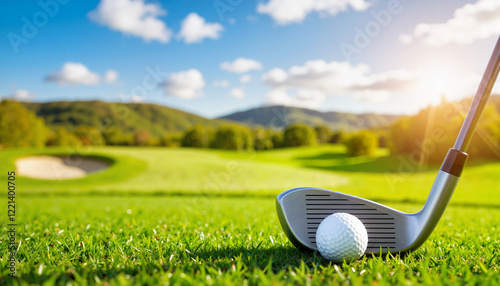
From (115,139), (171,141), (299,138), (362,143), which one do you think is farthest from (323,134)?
(115,139)

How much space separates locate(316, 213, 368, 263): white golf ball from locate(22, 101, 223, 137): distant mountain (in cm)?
14582

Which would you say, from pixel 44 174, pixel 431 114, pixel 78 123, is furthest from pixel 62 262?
pixel 78 123

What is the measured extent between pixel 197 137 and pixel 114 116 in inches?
5152

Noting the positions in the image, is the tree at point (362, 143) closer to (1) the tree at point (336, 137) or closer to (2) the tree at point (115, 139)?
(1) the tree at point (336, 137)

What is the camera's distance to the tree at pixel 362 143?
34906 mm

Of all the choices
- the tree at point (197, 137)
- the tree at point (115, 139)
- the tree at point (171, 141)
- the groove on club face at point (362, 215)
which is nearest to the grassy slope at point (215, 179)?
the groove on club face at point (362, 215)

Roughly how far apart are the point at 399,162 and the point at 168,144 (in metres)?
38.9

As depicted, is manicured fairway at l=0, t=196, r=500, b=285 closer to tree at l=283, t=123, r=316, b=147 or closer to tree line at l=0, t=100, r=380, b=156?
tree line at l=0, t=100, r=380, b=156

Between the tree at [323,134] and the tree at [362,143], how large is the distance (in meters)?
24.1

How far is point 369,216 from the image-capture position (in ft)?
8.47

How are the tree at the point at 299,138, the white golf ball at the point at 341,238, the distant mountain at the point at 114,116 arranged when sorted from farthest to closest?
the distant mountain at the point at 114,116, the tree at the point at 299,138, the white golf ball at the point at 341,238

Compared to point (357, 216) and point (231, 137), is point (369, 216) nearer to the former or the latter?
point (357, 216)

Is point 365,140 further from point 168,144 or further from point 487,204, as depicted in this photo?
point 168,144

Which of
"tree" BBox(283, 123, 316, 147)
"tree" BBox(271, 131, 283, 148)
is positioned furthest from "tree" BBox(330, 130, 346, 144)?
"tree" BBox(271, 131, 283, 148)
